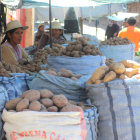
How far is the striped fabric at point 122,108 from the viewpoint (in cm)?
192

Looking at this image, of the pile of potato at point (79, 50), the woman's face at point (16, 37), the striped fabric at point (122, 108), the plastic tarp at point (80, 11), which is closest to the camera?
the striped fabric at point (122, 108)

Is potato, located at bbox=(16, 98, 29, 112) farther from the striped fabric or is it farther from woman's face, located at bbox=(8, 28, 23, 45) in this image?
woman's face, located at bbox=(8, 28, 23, 45)

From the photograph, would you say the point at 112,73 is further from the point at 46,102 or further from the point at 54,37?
the point at 54,37

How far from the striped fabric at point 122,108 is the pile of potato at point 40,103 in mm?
345

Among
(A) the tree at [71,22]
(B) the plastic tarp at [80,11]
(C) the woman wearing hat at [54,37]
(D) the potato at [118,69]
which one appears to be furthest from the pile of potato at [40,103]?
(B) the plastic tarp at [80,11]

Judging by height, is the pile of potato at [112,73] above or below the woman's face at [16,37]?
below

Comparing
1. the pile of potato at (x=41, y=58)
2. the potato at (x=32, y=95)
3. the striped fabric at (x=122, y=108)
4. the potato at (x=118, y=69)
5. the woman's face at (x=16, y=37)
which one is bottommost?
the striped fabric at (x=122, y=108)

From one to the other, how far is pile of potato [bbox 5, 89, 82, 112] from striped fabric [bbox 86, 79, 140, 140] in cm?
34

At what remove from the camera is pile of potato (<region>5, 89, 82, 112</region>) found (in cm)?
165

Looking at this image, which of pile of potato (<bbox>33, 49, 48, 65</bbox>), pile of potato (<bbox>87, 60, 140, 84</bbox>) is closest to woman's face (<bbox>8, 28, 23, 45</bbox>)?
pile of potato (<bbox>33, 49, 48, 65</bbox>)

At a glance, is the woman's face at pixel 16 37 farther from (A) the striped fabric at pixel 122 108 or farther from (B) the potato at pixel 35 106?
(B) the potato at pixel 35 106

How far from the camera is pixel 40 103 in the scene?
1728 millimetres

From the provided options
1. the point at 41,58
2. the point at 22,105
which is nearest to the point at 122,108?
the point at 22,105

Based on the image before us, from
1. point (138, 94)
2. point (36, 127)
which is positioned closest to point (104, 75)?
point (138, 94)
